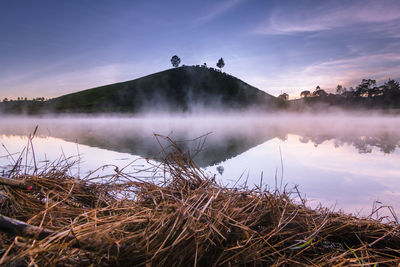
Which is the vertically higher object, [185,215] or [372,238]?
[185,215]

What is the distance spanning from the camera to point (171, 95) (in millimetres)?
58312

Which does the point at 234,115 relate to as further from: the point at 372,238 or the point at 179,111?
the point at 372,238

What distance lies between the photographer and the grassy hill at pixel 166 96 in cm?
5388

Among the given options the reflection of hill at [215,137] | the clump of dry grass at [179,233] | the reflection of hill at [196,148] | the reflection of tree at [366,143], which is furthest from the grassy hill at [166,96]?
the clump of dry grass at [179,233]

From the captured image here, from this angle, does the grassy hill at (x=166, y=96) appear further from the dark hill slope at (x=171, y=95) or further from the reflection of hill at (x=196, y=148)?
the reflection of hill at (x=196, y=148)

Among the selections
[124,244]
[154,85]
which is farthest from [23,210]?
[154,85]

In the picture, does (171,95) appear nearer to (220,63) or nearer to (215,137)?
(220,63)

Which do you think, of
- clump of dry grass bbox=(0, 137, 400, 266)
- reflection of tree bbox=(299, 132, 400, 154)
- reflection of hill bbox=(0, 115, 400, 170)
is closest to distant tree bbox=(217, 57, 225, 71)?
reflection of hill bbox=(0, 115, 400, 170)

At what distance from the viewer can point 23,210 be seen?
1.09 metres

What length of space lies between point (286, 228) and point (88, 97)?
64.2 metres

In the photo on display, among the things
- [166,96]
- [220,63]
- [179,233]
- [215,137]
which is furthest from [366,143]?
[220,63]

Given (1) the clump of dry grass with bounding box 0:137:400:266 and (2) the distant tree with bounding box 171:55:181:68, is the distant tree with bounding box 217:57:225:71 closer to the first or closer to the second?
(2) the distant tree with bounding box 171:55:181:68

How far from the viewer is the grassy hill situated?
2121 inches

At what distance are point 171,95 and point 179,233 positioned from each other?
58.9 m
